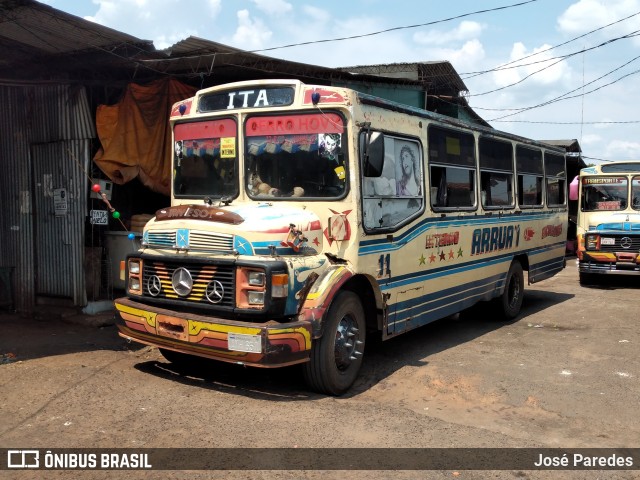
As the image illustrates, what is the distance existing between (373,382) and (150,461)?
97.7 inches

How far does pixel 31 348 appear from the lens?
6492 millimetres

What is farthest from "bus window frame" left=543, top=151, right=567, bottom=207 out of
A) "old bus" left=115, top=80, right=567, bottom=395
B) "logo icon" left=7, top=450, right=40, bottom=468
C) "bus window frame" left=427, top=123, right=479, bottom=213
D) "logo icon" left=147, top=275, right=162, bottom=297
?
"logo icon" left=7, top=450, right=40, bottom=468

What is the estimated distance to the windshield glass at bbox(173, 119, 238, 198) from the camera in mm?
5543

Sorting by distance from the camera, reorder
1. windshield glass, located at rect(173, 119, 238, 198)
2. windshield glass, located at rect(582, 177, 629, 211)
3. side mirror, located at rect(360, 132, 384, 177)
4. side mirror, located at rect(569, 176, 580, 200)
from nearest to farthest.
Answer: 1. side mirror, located at rect(360, 132, 384, 177)
2. windshield glass, located at rect(173, 119, 238, 198)
3. windshield glass, located at rect(582, 177, 629, 211)
4. side mirror, located at rect(569, 176, 580, 200)

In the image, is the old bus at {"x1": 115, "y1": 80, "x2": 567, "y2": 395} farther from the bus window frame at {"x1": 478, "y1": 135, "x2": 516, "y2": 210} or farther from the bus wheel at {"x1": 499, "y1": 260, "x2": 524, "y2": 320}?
the bus wheel at {"x1": 499, "y1": 260, "x2": 524, "y2": 320}

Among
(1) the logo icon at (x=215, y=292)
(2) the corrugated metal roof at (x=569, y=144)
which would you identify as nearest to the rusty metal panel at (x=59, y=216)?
(1) the logo icon at (x=215, y=292)

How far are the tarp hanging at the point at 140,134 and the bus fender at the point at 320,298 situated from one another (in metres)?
4.75

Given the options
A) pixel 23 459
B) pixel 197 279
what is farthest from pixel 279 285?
pixel 23 459

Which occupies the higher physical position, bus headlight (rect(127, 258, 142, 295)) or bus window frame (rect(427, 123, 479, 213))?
bus window frame (rect(427, 123, 479, 213))

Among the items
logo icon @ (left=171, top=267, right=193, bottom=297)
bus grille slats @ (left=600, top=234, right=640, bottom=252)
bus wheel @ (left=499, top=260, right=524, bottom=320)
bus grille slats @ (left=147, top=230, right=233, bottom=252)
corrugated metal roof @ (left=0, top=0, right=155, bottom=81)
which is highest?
corrugated metal roof @ (left=0, top=0, right=155, bottom=81)

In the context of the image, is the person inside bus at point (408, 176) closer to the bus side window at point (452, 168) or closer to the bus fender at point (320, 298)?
the bus side window at point (452, 168)

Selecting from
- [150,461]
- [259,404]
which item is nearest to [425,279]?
[259,404]

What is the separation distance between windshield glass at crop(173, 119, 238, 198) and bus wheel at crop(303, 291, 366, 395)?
1.56 metres

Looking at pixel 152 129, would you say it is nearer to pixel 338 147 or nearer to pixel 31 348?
pixel 31 348
